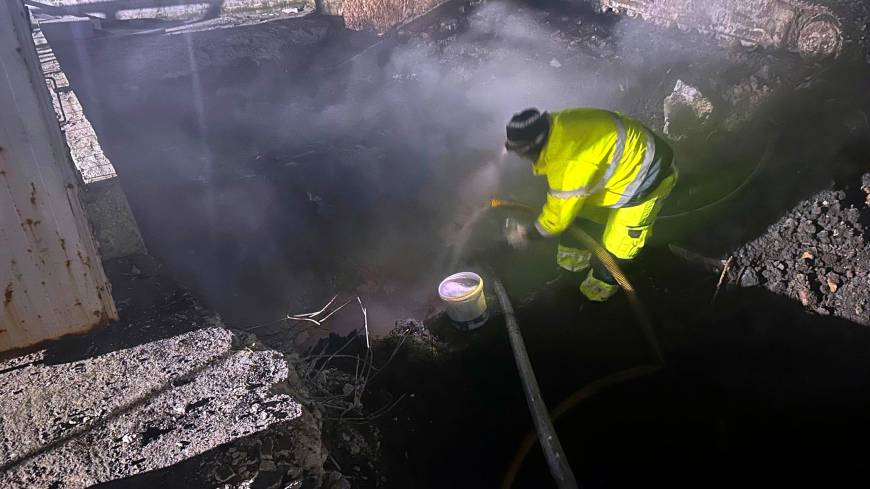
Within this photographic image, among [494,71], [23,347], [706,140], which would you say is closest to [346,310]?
[23,347]

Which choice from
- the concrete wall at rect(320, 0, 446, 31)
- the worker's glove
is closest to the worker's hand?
the worker's glove

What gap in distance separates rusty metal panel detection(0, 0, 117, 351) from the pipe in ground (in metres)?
2.72

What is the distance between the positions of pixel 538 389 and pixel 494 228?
7.74ft

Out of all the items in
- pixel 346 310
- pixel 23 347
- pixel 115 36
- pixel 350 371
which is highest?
pixel 115 36

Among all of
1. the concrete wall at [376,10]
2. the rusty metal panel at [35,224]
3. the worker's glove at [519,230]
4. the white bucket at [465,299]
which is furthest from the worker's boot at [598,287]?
the concrete wall at [376,10]

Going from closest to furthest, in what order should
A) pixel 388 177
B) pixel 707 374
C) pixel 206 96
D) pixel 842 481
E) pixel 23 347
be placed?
pixel 23 347
pixel 842 481
pixel 707 374
pixel 388 177
pixel 206 96

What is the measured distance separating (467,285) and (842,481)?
2.90 meters

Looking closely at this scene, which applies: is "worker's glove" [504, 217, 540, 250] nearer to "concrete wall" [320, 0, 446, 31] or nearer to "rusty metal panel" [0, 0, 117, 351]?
"rusty metal panel" [0, 0, 117, 351]

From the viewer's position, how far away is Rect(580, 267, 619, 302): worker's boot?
446 centimetres

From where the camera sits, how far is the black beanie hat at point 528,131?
339cm

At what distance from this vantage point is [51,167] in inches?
105

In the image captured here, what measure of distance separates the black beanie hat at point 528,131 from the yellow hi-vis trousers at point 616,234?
45.8 inches

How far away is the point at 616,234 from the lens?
4.30 m

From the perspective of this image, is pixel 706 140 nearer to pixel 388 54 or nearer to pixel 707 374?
pixel 707 374
